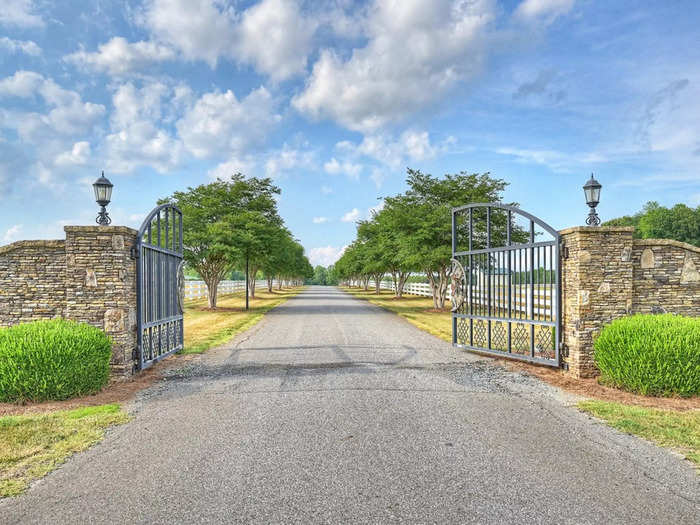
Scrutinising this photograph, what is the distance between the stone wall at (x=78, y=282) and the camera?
708 centimetres

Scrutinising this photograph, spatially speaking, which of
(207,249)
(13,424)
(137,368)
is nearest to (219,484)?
(13,424)

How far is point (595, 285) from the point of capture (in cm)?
739

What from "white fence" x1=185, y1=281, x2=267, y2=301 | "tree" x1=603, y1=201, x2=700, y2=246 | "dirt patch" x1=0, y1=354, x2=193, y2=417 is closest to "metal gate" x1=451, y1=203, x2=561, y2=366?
"dirt patch" x1=0, y1=354, x2=193, y2=417

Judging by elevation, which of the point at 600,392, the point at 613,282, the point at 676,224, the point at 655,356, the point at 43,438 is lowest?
the point at 600,392

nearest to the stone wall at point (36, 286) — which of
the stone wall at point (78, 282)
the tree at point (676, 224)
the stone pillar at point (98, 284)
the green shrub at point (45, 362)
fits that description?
the stone wall at point (78, 282)

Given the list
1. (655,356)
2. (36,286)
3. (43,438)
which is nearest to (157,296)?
(36,286)

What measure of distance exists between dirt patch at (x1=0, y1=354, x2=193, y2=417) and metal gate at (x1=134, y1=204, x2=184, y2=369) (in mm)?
310

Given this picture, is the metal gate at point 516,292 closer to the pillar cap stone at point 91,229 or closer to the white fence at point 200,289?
the pillar cap stone at point 91,229

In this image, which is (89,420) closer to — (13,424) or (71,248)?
(13,424)

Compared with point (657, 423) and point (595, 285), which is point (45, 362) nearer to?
point (657, 423)

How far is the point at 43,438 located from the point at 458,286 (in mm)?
8295

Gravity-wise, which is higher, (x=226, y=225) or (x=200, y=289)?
(x=226, y=225)

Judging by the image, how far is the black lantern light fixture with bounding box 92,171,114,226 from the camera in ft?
25.3

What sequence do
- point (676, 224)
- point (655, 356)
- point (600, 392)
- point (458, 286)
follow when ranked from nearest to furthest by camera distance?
point (655, 356) → point (600, 392) → point (458, 286) → point (676, 224)
